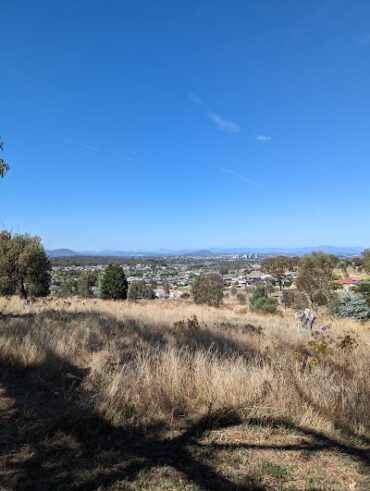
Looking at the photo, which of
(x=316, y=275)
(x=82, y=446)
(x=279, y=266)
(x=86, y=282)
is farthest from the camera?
(x=279, y=266)

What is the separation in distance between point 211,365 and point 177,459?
1.82m

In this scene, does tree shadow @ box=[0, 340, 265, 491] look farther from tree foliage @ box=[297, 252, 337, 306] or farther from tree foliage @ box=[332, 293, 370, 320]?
tree foliage @ box=[297, 252, 337, 306]

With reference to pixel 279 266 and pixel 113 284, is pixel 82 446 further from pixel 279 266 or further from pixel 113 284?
pixel 279 266

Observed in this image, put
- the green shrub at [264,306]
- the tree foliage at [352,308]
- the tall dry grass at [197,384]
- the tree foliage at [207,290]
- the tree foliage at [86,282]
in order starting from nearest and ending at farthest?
1. the tall dry grass at [197,384]
2. the tree foliage at [352,308]
3. the green shrub at [264,306]
4. the tree foliage at [207,290]
5. the tree foliage at [86,282]

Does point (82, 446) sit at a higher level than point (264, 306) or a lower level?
higher

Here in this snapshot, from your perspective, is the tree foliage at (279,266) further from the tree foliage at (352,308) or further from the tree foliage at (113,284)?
the tree foliage at (352,308)

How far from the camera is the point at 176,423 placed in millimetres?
3570

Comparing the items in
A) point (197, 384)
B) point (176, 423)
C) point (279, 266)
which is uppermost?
point (197, 384)

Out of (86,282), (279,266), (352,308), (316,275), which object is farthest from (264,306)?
(279,266)

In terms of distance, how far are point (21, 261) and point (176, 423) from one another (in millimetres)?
18588

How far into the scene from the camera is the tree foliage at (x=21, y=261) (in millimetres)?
20234

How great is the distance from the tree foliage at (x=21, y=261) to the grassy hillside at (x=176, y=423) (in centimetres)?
1590

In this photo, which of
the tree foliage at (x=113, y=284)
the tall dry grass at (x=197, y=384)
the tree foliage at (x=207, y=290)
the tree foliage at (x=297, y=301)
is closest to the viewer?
the tall dry grass at (x=197, y=384)

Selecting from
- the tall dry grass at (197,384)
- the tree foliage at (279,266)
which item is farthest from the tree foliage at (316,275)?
the tree foliage at (279,266)
